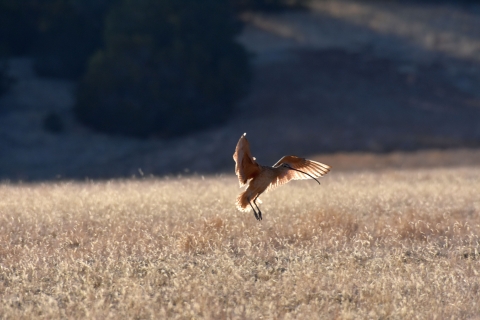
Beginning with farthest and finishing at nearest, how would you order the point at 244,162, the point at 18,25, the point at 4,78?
the point at 18,25 < the point at 4,78 < the point at 244,162

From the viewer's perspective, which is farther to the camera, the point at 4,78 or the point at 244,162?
the point at 4,78

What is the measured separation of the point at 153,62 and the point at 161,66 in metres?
0.41

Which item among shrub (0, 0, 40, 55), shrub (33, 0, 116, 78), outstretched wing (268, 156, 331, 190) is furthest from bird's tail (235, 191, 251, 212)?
shrub (33, 0, 116, 78)

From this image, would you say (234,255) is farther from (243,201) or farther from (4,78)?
(4,78)

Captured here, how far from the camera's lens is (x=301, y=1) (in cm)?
4309

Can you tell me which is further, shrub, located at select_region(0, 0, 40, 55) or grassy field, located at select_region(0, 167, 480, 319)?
shrub, located at select_region(0, 0, 40, 55)

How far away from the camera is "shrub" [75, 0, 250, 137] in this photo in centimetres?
3064

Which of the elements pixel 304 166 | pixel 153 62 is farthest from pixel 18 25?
pixel 304 166

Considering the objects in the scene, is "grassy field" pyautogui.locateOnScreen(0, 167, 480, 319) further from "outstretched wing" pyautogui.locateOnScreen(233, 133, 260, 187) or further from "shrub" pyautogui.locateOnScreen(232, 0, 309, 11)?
"shrub" pyautogui.locateOnScreen(232, 0, 309, 11)

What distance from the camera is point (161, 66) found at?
102 feet

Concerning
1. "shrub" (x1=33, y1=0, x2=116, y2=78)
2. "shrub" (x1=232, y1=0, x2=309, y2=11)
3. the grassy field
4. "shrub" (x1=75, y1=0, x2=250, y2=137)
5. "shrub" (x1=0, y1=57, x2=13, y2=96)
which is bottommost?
the grassy field

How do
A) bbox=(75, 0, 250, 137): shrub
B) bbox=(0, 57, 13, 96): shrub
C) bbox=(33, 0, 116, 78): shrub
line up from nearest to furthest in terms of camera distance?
bbox=(75, 0, 250, 137): shrub, bbox=(0, 57, 13, 96): shrub, bbox=(33, 0, 116, 78): shrub

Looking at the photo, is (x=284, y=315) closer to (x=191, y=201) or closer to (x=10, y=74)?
(x=191, y=201)

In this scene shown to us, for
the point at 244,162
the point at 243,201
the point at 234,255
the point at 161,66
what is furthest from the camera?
the point at 161,66
